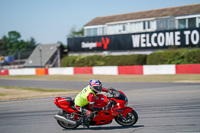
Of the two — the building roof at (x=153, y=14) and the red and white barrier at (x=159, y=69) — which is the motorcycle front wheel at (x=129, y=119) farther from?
the building roof at (x=153, y=14)

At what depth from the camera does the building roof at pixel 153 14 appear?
1539 inches

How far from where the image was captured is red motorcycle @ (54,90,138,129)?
769 cm

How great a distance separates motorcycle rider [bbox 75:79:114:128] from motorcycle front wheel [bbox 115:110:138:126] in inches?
24.1

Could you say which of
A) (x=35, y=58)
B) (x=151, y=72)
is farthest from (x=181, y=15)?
(x=35, y=58)

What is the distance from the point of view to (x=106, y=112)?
25.6ft

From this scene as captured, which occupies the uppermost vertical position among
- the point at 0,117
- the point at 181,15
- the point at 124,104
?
the point at 181,15

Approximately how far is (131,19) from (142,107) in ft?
111

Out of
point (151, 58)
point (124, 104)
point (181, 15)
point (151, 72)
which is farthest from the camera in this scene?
point (181, 15)

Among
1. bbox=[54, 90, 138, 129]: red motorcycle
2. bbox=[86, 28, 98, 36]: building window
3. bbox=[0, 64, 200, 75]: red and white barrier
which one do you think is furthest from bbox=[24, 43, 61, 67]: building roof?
bbox=[54, 90, 138, 129]: red motorcycle

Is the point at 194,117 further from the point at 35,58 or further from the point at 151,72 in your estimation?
the point at 35,58

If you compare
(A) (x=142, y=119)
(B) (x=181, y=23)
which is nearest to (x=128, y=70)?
(B) (x=181, y=23)

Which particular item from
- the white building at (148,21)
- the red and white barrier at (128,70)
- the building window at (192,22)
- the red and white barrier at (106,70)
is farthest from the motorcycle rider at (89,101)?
the building window at (192,22)

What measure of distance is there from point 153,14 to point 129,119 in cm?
3621

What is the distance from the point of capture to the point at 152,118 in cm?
881
